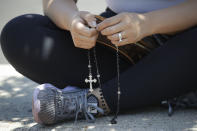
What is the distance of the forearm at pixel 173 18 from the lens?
136cm

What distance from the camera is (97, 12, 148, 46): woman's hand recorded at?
127cm

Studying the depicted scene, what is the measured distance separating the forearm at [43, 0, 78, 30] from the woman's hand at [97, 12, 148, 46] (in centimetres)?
19

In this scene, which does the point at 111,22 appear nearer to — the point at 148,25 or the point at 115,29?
the point at 115,29

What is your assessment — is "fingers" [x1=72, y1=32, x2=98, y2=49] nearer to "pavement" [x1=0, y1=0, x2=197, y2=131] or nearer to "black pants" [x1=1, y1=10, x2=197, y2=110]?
"black pants" [x1=1, y1=10, x2=197, y2=110]

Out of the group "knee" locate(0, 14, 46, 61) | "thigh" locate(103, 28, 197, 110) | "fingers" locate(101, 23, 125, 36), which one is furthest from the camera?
"knee" locate(0, 14, 46, 61)

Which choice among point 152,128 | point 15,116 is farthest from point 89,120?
point 15,116

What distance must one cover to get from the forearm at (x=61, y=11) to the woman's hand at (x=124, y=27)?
191 millimetres

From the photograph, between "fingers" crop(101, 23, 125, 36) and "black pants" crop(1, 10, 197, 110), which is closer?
"fingers" crop(101, 23, 125, 36)

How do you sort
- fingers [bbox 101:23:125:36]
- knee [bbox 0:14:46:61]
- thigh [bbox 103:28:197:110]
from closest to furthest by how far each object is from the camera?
fingers [bbox 101:23:125:36] < thigh [bbox 103:28:197:110] < knee [bbox 0:14:46:61]

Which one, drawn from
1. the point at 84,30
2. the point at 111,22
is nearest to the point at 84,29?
the point at 84,30

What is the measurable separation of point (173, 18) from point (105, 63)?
403mm

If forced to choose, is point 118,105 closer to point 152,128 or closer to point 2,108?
point 152,128

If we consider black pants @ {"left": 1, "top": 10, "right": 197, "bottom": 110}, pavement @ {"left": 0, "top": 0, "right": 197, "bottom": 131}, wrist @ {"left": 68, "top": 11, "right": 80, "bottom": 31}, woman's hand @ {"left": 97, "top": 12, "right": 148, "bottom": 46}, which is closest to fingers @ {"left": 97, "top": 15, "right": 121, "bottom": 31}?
woman's hand @ {"left": 97, "top": 12, "right": 148, "bottom": 46}

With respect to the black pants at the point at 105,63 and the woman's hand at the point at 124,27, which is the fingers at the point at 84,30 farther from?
the black pants at the point at 105,63
